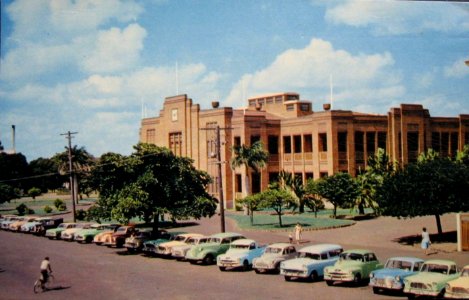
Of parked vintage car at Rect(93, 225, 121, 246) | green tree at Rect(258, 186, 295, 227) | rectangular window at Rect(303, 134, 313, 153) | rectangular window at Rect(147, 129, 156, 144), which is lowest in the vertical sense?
parked vintage car at Rect(93, 225, 121, 246)

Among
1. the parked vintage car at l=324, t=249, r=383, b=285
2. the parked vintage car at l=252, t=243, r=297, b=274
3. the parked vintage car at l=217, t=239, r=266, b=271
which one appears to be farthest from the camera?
the parked vintage car at l=217, t=239, r=266, b=271

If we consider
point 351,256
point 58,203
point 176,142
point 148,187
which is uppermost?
point 176,142

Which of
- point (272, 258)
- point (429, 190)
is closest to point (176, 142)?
point (429, 190)

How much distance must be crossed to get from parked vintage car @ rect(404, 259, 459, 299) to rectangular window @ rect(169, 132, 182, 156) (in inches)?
1767

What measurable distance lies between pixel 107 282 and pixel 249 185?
3514 centimetres

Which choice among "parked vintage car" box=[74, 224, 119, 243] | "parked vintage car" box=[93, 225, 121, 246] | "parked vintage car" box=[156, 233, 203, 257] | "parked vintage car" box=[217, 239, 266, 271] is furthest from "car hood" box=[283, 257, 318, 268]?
"parked vintage car" box=[74, 224, 119, 243]

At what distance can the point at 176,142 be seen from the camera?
60.8 m

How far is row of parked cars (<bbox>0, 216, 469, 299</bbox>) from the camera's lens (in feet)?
54.4

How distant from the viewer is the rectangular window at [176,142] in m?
60.3

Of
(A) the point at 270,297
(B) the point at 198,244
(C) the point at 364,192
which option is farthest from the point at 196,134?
(A) the point at 270,297

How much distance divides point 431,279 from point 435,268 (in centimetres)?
107

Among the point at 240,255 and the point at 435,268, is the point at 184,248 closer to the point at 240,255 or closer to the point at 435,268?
the point at 240,255

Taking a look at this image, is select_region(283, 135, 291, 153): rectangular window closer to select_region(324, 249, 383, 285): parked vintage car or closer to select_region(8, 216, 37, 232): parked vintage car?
select_region(8, 216, 37, 232): parked vintage car

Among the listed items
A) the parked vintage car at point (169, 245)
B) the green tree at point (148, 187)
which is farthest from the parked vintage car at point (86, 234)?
the parked vintage car at point (169, 245)
